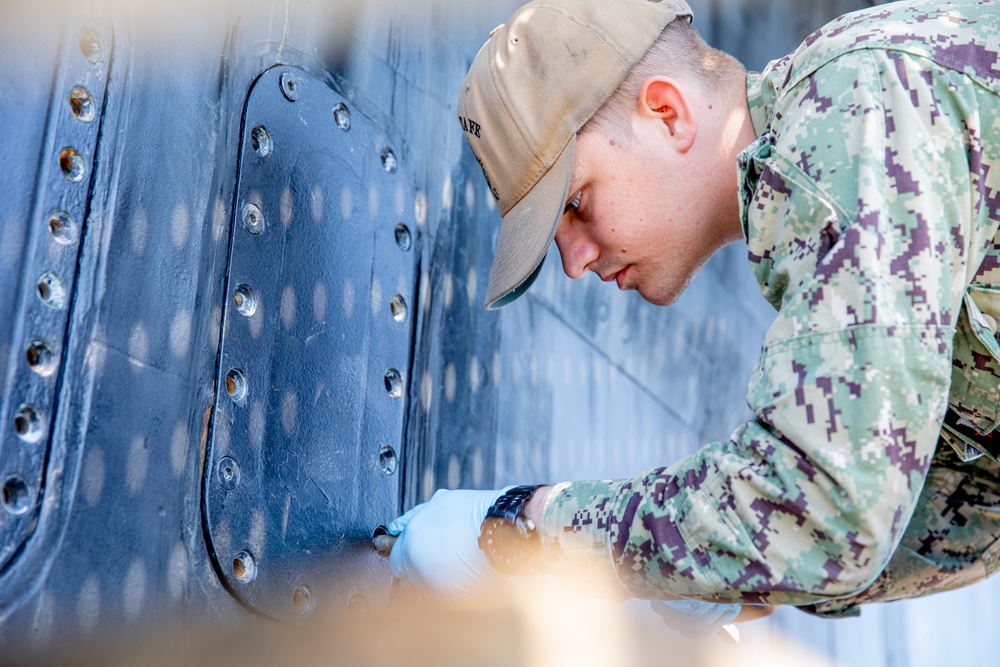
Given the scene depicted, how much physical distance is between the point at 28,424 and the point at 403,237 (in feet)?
2.39

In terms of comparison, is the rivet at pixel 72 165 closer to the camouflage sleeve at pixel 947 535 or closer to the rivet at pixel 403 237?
the rivet at pixel 403 237

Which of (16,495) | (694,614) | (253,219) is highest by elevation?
(253,219)

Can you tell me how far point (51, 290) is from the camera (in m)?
1.03

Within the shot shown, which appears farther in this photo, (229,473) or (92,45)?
(229,473)

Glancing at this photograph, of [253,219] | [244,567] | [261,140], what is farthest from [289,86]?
[244,567]

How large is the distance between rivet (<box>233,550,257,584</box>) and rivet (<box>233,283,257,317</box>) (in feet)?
0.93

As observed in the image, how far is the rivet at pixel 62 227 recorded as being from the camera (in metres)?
1.04

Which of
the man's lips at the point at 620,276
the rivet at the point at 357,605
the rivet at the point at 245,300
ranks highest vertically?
the man's lips at the point at 620,276

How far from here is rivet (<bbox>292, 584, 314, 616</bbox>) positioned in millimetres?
1360

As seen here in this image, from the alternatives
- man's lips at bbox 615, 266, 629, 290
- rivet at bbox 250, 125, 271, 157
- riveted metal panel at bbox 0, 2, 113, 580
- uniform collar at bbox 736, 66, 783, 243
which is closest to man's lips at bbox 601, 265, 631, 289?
man's lips at bbox 615, 266, 629, 290

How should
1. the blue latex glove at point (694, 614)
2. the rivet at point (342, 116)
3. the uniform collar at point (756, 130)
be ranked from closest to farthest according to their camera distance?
the uniform collar at point (756, 130) < the rivet at point (342, 116) < the blue latex glove at point (694, 614)

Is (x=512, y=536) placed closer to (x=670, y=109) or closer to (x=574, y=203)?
(x=574, y=203)

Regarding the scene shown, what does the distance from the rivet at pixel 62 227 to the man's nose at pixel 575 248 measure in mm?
627

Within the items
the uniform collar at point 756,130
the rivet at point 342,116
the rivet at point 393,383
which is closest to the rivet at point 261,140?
the rivet at point 342,116
